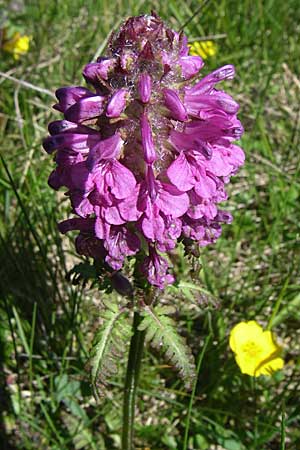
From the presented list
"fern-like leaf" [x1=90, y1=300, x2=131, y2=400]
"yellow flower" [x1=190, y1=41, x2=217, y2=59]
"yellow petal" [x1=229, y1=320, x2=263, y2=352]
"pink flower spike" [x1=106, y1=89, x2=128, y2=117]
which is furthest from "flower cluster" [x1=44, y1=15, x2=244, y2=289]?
"yellow flower" [x1=190, y1=41, x2=217, y2=59]

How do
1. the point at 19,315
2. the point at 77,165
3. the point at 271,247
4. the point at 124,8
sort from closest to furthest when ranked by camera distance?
1. the point at 77,165
2. the point at 19,315
3. the point at 271,247
4. the point at 124,8

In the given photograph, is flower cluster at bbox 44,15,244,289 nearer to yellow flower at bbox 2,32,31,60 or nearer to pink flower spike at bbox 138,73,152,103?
pink flower spike at bbox 138,73,152,103

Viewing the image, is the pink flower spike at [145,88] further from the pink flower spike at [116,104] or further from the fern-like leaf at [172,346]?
the fern-like leaf at [172,346]

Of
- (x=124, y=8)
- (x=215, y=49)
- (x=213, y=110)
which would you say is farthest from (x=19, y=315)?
(x=124, y=8)

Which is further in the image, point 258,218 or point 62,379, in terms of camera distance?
point 258,218

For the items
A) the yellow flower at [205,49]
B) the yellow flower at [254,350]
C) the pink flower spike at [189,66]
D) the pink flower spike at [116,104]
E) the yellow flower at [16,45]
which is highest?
the yellow flower at [16,45]

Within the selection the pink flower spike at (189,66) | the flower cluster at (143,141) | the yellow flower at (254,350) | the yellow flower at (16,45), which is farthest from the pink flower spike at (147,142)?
the yellow flower at (16,45)

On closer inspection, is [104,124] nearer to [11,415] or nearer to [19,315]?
[19,315]
